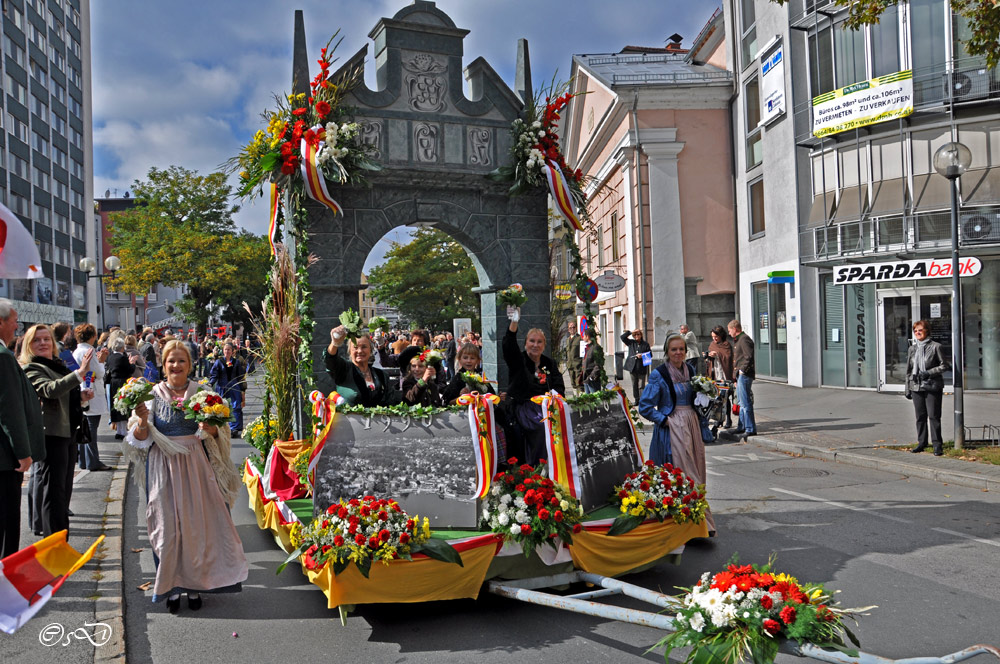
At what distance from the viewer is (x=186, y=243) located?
35688 mm

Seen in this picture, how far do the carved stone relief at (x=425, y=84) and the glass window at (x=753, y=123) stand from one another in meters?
17.0

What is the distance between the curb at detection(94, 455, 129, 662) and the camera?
450cm

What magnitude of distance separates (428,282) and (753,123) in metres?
16.7

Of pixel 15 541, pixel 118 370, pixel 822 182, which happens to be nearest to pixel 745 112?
pixel 822 182

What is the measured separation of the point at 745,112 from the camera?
23312 mm

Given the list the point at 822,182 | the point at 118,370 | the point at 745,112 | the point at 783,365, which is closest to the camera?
the point at 118,370

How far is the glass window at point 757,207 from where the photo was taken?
22688mm

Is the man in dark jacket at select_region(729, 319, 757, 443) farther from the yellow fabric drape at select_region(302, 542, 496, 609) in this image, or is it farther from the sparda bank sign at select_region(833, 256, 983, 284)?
the yellow fabric drape at select_region(302, 542, 496, 609)

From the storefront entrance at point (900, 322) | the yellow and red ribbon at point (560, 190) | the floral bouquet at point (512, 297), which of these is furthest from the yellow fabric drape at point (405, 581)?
the storefront entrance at point (900, 322)

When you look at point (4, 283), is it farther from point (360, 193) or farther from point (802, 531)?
point (802, 531)

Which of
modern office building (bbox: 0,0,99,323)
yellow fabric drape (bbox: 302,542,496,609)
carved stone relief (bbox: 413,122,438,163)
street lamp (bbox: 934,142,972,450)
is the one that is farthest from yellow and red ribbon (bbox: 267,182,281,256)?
modern office building (bbox: 0,0,99,323)

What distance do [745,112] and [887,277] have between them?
7928 mm

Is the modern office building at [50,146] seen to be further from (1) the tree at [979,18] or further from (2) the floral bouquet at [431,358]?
(1) the tree at [979,18]

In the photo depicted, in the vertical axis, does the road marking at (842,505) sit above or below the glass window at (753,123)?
below
